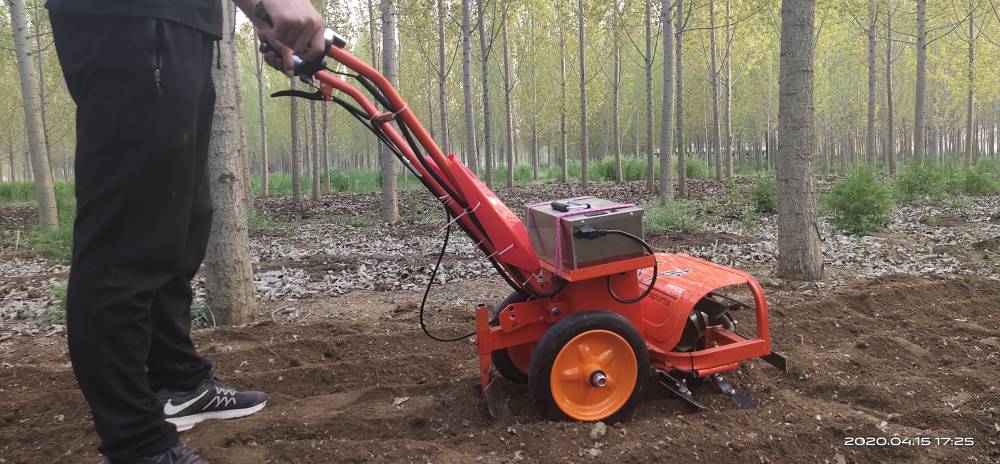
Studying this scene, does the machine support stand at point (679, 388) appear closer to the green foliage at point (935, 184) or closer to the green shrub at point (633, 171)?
the green foliage at point (935, 184)

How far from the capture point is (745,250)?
719 centimetres

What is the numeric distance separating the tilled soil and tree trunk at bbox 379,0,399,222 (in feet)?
21.8

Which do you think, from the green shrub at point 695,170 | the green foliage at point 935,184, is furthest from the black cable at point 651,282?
the green shrub at point 695,170

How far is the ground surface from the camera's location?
241 cm

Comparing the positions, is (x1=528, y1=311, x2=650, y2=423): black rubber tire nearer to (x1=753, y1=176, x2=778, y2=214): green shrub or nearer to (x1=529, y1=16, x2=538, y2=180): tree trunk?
(x1=753, y1=176, x2=778, y2=214): green shrub

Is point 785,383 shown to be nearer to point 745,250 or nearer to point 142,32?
point 142,32

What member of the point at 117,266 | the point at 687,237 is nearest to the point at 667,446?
the point at 117,266

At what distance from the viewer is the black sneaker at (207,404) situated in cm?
248

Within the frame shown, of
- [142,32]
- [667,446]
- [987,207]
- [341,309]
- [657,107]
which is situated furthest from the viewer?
[657,107]

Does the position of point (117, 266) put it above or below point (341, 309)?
above

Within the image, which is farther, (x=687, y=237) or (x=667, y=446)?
(x=687, y=237)

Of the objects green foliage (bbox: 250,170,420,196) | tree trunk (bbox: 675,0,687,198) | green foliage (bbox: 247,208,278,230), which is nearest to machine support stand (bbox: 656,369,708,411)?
green foliage (bbox: 247,208,278,230)

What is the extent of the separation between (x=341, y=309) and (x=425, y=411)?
244cm

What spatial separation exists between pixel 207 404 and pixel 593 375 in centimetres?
156
